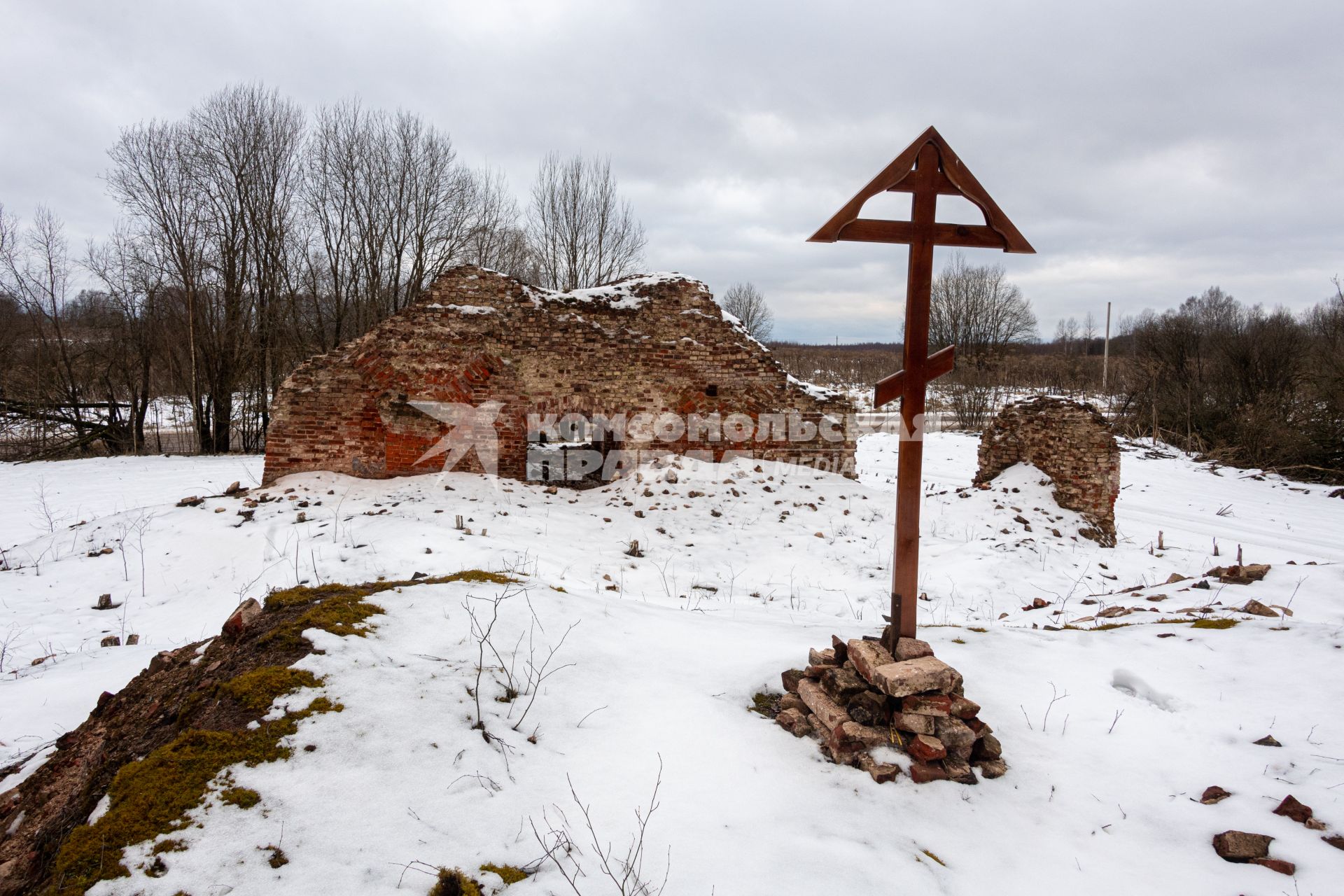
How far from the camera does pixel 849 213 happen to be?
10.2 ft

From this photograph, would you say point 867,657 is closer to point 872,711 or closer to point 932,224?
point 872,711

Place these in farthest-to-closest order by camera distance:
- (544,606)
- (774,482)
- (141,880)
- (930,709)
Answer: (774,482) → (544,606) → (930,709) → (141,880)

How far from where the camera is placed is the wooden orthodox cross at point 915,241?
10.3ft

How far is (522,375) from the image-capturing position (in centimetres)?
965

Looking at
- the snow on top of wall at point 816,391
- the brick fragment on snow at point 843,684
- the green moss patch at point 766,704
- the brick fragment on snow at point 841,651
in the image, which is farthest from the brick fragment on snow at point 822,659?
the snow on top of wall at point 816,391

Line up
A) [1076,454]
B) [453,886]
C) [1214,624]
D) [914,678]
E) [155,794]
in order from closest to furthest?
[453,886], [155,794], [914,678], [1214,624], [1076,454]

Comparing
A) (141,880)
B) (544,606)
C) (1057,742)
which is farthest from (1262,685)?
(141,880)

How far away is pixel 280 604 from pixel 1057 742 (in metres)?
3.96

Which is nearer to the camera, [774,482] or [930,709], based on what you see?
[930,709]

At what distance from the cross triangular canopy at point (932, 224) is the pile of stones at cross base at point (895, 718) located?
2.16m

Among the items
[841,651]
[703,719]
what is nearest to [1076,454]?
[841,651]

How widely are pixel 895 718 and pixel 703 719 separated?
2.85ft

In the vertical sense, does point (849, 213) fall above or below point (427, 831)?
above

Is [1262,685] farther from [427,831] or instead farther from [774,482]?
[774,482]
